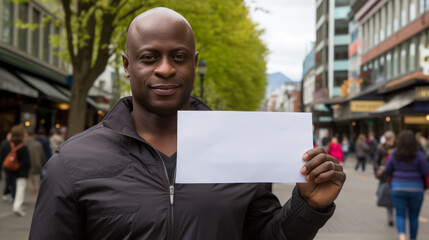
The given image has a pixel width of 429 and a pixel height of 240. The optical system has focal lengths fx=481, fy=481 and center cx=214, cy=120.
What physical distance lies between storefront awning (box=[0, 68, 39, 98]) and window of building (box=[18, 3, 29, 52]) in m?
3.15

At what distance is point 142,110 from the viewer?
2.07 metres

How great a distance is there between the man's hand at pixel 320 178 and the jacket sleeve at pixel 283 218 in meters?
0.04

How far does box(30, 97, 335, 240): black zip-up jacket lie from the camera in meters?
1.81

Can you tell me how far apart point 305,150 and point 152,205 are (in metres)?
0.62

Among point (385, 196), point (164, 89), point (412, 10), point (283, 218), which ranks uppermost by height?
point (412, 10)

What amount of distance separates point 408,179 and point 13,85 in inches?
546

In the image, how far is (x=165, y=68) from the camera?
1908 millimetres

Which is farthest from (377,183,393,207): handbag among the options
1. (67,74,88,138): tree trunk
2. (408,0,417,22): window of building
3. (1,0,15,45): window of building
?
(408,0,417,22): window of building

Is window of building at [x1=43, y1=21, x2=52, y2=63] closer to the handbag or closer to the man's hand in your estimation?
the handbag

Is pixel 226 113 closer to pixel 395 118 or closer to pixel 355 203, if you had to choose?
pixel 355 203

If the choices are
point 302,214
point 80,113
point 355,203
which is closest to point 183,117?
point 302,214

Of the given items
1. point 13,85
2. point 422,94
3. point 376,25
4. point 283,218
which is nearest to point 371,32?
point 376,25

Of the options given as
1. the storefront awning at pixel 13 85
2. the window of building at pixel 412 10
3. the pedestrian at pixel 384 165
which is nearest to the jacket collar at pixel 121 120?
the pedestrian at pixel 384 165

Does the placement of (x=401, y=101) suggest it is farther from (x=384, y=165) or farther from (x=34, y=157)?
(x=34, y=157)
